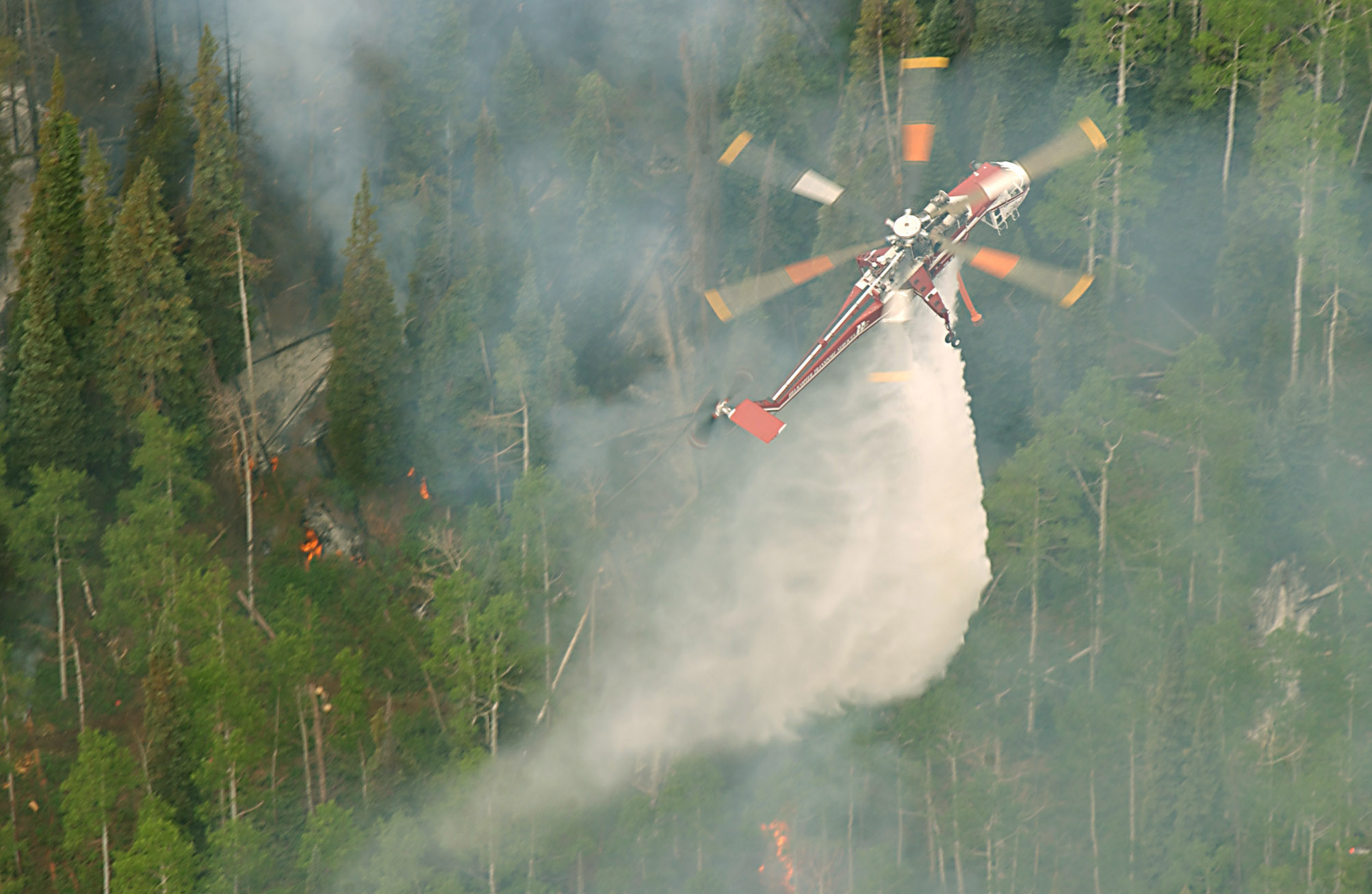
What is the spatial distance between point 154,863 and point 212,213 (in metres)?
16.3

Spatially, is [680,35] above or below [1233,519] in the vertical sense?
above

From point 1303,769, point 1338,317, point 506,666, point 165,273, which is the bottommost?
point 1303,769

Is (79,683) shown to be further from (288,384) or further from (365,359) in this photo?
(365,359)

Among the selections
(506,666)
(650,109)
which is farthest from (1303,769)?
(650,109)

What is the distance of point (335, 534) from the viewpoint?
5738 centimetres

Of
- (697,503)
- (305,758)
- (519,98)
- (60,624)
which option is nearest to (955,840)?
(697,503)

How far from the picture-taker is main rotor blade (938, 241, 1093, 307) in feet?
152

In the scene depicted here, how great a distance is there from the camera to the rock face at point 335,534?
188 feet

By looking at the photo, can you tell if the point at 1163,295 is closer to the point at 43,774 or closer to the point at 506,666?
the point at 506,666

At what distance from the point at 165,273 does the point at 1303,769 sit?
3016 centimetres

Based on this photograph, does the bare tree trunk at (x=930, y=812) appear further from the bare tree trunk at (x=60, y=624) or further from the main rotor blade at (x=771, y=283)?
the bare tree trunk at (x=60, y=624)

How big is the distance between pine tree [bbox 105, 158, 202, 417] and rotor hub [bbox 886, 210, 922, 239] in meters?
18.8

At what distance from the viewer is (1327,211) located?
5362 cm

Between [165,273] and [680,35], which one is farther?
[680,35]
